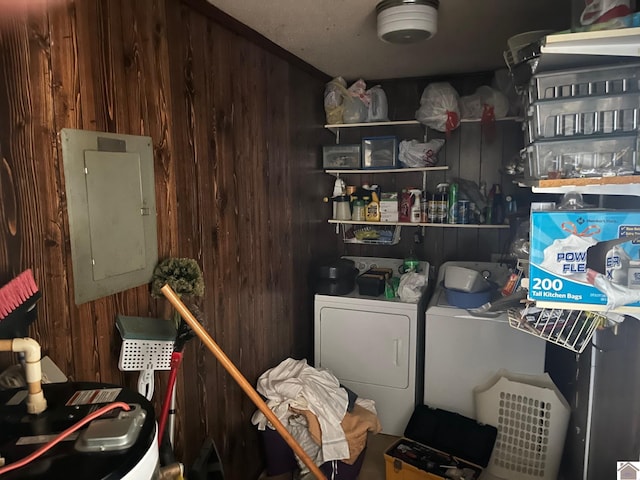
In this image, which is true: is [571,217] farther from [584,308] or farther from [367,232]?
[367,232]

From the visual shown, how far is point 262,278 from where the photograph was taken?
2.30 metres

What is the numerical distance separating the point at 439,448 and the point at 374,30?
2.06 metres

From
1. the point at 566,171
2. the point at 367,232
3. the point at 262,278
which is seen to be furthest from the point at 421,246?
the point at 566,171

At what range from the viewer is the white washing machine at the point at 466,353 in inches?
93.0

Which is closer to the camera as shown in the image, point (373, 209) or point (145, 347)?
point (145, 347)

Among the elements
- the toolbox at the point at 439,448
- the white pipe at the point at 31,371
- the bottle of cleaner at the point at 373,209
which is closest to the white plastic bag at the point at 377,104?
the bottle of cleaner at the point at 373,209

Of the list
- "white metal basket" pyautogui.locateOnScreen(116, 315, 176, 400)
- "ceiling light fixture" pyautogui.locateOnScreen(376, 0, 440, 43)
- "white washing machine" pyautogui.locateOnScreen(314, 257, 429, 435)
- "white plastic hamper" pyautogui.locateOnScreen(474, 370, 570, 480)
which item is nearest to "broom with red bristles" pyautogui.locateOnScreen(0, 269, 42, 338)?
"white metal basket" pyautogui.locateOnScreen(116, 315, 176, 400)

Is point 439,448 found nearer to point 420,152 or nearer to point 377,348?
point 377,348

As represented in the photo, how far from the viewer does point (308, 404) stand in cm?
219

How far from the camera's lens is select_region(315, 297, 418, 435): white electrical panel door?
2.59 meters

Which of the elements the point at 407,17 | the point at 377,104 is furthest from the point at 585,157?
the point at 377,104

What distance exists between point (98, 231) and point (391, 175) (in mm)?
2237

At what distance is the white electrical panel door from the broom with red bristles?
1894 mm

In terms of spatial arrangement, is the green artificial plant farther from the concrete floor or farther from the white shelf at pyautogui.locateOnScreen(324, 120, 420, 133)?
the white shelf at pyautogui.locateOnScreen(324, 120, 420, 133)
